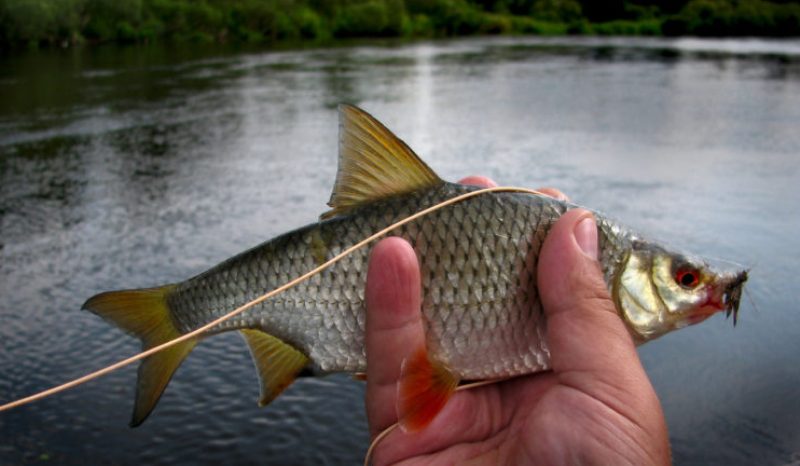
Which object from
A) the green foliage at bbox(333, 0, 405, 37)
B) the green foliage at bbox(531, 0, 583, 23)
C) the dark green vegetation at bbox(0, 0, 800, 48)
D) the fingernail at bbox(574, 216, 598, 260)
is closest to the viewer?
the fingernail at bbox(574, 216, 598, 260)

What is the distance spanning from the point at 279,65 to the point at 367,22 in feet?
120

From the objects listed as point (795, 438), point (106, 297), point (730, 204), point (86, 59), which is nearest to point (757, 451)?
point (795, 438)

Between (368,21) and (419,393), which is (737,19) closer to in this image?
(368,21)

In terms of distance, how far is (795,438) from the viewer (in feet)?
22.6

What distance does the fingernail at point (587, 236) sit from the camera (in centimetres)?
262

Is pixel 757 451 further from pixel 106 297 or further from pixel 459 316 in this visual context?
pixel 106 297

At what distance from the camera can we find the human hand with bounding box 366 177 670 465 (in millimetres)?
2375

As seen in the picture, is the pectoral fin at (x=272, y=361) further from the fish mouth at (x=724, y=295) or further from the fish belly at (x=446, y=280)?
the fish mouth at (x=724, y=295)

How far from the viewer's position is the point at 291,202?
13.6m

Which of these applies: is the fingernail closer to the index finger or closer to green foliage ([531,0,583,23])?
the index finger

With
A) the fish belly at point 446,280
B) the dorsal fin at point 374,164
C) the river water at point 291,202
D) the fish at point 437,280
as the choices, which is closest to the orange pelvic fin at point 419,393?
the fish at point 437,280

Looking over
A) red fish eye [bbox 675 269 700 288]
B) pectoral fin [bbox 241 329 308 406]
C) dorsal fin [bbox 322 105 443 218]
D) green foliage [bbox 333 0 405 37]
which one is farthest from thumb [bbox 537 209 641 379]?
green foliage [bbox 333 0 405 37]

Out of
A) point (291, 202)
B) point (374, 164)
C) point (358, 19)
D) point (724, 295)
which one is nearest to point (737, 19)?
point (358, 19)

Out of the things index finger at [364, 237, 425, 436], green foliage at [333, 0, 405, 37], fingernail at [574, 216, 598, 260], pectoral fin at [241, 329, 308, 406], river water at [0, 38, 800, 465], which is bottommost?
river water at [0, 38, 800, 465]
